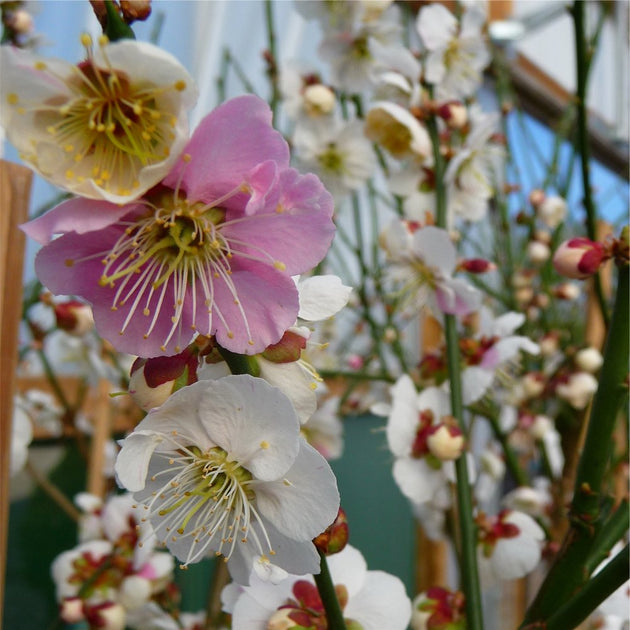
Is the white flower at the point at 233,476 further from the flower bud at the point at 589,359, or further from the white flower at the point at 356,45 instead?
the flower bud at the point at 589,359

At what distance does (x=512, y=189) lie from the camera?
4.03 ft

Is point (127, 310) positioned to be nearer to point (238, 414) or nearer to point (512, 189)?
point (238, 414)

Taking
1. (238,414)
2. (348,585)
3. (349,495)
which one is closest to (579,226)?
(349,495)

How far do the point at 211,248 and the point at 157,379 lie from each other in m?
0.06

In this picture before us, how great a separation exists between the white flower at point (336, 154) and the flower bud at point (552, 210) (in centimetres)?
41

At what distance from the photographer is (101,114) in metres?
0.27

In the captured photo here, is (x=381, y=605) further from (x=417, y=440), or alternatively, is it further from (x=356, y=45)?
(x=356, y=45)

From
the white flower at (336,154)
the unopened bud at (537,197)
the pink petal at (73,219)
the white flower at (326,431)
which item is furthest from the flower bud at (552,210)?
the pink petal at (73,219)

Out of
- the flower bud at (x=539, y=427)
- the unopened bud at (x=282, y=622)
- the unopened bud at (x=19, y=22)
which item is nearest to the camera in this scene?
the unopened bud at (x=282, y=622)

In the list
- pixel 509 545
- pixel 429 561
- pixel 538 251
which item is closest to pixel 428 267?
pixel 509 545

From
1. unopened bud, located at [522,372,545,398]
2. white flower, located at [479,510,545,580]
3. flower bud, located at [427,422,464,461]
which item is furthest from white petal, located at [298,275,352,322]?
unopened bud, located at [522,372,545,398]

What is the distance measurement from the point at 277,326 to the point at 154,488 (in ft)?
0.35

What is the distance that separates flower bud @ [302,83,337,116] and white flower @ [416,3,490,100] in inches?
6.0

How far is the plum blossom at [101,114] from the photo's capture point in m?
0.24
